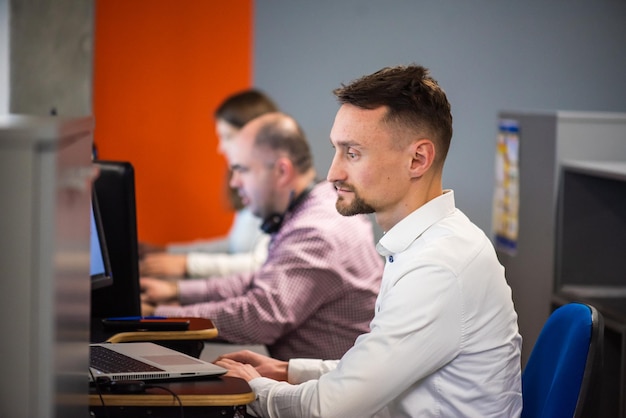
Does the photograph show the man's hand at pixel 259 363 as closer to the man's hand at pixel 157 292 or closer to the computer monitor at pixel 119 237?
the computer monitor at pixel 119 237

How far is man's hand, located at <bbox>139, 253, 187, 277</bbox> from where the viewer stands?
3.99m

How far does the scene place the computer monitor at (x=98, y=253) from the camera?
244 centimetres

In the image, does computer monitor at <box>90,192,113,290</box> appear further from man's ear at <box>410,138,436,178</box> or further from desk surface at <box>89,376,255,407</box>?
man's ear at <box>410,138,436,178</box>

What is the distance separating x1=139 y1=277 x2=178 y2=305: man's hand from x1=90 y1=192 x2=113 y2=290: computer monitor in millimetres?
829

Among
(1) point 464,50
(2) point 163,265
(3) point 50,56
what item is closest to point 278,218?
(2) point 163,265

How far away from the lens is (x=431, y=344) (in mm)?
1678

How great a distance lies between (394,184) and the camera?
1.85 meters

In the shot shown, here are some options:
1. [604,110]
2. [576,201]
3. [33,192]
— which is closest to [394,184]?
[33,192]

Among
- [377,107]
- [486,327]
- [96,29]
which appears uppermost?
[96,29]

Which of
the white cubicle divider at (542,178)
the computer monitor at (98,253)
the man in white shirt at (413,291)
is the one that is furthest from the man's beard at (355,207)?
the white cubicle divider at (542,178)

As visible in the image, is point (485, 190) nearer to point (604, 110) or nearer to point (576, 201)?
point (604, 110)

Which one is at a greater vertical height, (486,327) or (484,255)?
(484,255)

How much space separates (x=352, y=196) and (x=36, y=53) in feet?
7.00

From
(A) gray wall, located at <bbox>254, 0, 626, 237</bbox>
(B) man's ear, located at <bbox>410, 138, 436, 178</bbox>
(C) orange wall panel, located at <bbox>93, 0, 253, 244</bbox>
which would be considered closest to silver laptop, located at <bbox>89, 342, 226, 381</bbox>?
(B) man's ear, located at <bbox>410, 138, 436, 178</bbox>
